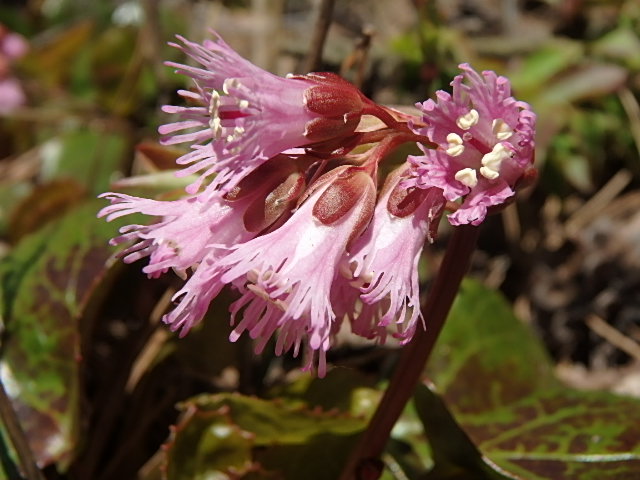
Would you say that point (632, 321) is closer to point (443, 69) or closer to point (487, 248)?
point (487, 248)

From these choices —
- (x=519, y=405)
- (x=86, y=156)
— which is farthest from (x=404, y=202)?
(x=86, y=156)

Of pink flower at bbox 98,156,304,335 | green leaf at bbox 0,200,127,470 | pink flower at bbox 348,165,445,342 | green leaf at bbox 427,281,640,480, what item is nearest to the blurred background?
green leaf at bbox 0,200,127,470

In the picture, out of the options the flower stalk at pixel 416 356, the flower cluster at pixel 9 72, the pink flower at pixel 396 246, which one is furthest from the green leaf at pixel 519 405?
the flower cluster at pixel 9 72

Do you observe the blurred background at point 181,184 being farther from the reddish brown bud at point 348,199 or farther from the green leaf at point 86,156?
the reddish brown bud at point 348,199

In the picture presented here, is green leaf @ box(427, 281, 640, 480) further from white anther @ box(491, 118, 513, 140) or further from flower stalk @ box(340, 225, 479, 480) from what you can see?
white anther @ box(491, 118, 513, 140)

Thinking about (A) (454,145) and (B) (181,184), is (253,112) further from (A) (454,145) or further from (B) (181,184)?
(B) (181,184)

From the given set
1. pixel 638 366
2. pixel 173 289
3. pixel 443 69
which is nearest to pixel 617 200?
pixel 638 366
